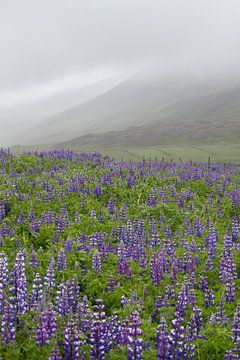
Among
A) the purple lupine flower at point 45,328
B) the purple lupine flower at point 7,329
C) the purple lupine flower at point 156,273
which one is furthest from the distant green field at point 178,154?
the purple lupine flower at point 7,329

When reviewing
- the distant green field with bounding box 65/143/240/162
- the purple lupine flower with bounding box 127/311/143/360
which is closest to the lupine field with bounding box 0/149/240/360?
the purple lupine flower with bounding box 127/311/143/360

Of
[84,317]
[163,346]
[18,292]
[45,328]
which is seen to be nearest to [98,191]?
[18,292]

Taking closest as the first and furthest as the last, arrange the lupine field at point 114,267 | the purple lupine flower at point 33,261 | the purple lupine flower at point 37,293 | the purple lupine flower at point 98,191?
the lupine field at point 114,267 → the purple lupine flower at point 37,293 → the purple lupine flower at point 33,261 → the purple lupine flower at point 98,191

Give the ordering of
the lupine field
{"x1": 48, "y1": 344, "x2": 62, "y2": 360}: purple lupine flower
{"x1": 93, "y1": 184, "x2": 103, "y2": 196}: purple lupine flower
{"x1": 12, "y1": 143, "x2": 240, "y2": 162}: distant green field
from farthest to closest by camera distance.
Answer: {"x1": 12, "y1": 143, "x2": 240, "y2": 162}: distant green field < {"x1": 93, "y1": 184, "x2": 103, "y2": 196}: purple lupine flower < the lupine field < {"x1": 48, "y1": 344, "x2": 62, "y2": 360}: purple lupine flower

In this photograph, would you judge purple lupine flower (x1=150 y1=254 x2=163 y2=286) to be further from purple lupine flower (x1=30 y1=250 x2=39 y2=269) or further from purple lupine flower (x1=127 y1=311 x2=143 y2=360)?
purple lupine flower (x1=127 y1=311 x2=143 y2=360)

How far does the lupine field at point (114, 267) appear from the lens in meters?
5.18

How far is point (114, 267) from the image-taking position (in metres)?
8.08

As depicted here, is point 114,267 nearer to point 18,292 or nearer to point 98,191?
point 18,292

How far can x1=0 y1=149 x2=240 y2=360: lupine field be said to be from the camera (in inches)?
204

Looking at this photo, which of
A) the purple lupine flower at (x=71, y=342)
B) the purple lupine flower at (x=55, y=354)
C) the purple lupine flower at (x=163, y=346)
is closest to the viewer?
the purple lupine flower at (x=55, y=354)

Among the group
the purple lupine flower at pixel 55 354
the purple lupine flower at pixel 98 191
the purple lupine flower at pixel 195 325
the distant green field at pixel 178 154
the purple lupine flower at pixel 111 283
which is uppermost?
the purple lupine flower at pixel 98 191

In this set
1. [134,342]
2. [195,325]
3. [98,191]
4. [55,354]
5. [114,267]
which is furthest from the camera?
[98,191]

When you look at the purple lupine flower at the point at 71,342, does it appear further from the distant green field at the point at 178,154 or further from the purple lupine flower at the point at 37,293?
the distant green field at the point at 178,154

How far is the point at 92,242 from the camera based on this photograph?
9.07 metres
